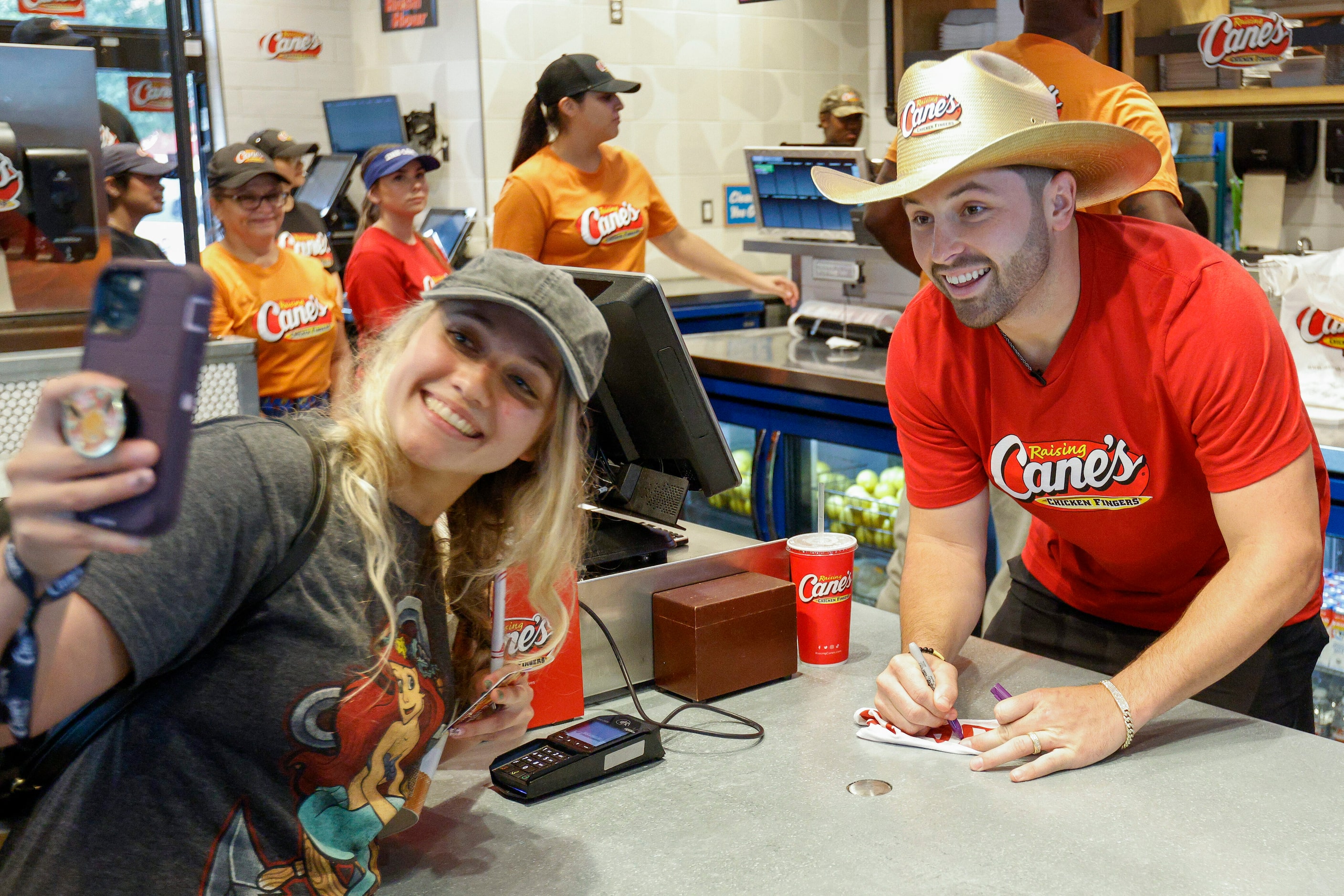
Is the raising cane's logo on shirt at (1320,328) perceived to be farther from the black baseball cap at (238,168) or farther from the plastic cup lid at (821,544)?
the black baseball cap at (238,168)

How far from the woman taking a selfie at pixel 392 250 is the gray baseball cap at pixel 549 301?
10.1ft

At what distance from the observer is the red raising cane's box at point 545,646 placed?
1.38m

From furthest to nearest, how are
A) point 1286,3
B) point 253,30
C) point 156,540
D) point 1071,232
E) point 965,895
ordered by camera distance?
point 253,30, point 1286,3, point 1071,232, point 965,895, point 156,540

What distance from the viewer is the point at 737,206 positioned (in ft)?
24.1

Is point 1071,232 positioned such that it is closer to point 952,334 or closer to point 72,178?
point 952,334

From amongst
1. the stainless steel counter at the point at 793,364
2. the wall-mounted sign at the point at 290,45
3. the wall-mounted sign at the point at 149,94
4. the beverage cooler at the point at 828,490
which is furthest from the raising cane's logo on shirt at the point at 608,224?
the wall-mounted sign at the point at 290,45

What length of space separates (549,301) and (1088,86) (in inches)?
83.2

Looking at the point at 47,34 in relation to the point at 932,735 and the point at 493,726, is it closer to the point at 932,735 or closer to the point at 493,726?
the point at 493,726

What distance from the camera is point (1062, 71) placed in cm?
285

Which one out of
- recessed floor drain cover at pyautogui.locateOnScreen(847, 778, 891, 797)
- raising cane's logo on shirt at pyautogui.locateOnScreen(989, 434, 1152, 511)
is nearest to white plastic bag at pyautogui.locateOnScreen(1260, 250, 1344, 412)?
raising cane's logo on shirt at pyautogui.locateOnScreen(989, 434, 1152, 511)

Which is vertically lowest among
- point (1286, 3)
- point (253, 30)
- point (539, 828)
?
point (539, 828)

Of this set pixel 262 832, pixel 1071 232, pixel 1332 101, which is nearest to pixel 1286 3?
pixel 1332 101

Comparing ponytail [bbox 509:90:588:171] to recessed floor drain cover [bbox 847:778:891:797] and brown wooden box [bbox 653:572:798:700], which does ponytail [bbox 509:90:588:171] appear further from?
recessed floor drain cover [bbox 847:778:891:797]

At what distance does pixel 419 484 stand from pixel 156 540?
1.09 ft
